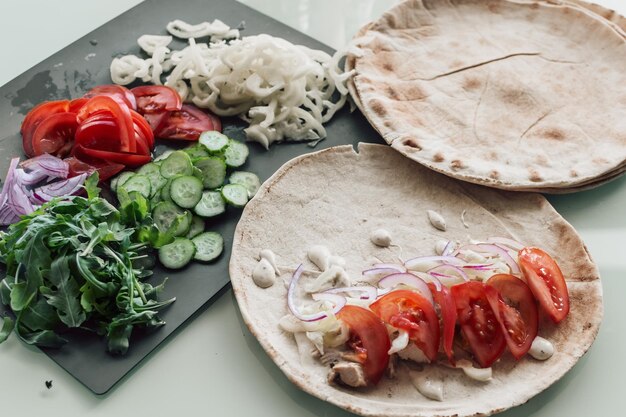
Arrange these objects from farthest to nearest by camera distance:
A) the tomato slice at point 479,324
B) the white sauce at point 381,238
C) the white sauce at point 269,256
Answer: the white sauce at point 381,238 → the white sauce at point 269,256 → the tomato slice at point 479,324

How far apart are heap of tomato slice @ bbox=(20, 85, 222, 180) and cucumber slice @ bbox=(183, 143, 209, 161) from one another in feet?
0.53

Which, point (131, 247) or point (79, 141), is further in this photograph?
point (79, 141)

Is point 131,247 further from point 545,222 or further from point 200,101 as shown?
point 545,222

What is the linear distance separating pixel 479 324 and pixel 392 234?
2.26ft

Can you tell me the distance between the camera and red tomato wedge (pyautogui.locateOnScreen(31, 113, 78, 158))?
3.75 metres

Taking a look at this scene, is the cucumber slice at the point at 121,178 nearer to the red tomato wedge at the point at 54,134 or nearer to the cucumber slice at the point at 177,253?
the red tomato wedge at the point at 54,134

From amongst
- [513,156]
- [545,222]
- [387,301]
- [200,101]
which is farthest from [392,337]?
[200,101]

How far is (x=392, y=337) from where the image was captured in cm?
283

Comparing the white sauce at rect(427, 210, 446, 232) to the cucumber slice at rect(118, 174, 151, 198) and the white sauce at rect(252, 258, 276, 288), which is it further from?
the cucumber slice at rect(118, 174, 151, 198)

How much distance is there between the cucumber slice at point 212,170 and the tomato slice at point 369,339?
1.08 m

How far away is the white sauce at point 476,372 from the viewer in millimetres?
2777

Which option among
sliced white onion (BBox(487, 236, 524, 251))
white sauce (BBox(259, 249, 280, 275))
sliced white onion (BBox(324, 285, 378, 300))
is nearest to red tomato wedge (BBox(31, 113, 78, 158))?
white sauce (BBox(259, 249, 280, 275))

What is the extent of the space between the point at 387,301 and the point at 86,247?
4.14ft

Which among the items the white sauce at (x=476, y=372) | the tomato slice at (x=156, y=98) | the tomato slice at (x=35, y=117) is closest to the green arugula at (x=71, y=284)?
the tomato slice at (x=35, y=117)
